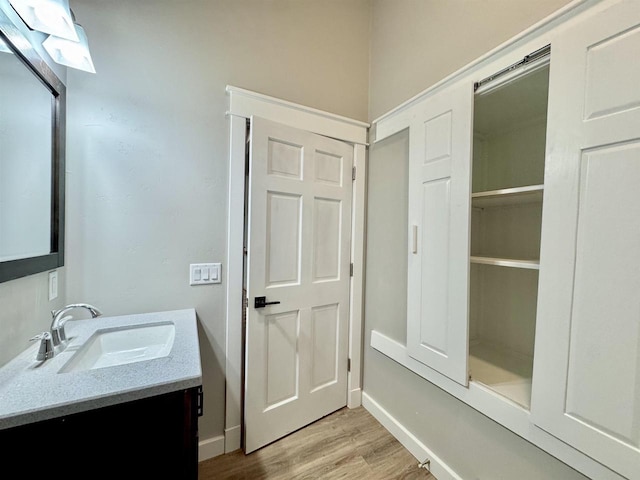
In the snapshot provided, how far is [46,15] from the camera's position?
3.26ft

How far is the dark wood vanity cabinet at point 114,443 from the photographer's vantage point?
0.74 meters

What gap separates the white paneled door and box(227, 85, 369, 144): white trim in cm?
8

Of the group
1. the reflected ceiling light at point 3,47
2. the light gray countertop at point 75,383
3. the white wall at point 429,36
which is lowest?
the light gray countertop at point 75,383

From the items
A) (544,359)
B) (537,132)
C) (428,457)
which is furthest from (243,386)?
(537,132)

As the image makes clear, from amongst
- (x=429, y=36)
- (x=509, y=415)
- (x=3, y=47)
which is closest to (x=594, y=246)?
(x=509, y=415)

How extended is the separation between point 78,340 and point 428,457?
1.97 m

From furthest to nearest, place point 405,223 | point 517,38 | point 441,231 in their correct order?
point 405,223 → point 441,231 → point 517,38

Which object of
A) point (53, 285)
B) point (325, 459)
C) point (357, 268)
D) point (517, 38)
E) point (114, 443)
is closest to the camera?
point (114, 443)

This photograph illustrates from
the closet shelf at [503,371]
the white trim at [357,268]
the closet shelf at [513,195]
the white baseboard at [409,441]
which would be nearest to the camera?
the closet shelf at [513,195]

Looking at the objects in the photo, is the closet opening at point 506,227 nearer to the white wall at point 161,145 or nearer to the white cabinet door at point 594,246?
the white cabinet door at point 594,246

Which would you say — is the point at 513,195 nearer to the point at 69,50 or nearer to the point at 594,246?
the point at 594,246

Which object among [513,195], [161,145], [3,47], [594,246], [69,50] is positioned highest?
[69,50]

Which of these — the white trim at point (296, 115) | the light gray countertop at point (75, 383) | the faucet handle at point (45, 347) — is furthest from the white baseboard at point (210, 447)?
the white trim at point (296, 115)

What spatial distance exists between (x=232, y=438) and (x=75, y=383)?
1189 millimetres
